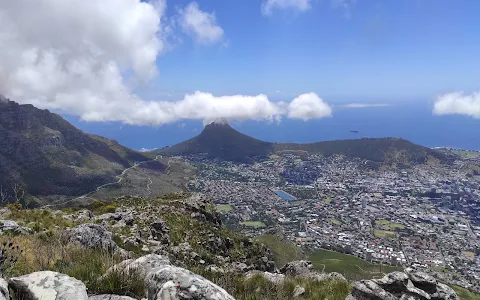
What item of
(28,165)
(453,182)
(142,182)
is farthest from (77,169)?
(453,182)

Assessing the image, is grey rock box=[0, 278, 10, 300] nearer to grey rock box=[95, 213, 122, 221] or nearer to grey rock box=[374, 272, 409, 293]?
grey rock box=[374, 272, 409, 293]

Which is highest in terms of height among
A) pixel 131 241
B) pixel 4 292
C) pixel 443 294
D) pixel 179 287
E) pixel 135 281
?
pixel 4 292

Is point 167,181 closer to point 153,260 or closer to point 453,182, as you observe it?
point 453,182

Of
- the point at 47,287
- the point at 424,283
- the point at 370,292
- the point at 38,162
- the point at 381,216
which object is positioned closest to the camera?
the point at 47,287

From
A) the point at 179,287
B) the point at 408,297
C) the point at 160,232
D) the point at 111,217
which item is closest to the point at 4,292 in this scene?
the point at 179,287

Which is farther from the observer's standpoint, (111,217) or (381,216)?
(381,216)

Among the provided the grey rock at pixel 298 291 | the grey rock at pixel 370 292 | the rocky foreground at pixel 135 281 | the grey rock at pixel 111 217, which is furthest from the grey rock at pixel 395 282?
the grey rock at pixel 111 217

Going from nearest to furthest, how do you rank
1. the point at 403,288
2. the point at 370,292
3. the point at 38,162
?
1. the point at 370,292
2. the point at 403,288
3. the point at 38,162

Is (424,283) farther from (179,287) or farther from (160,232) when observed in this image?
(160,232)
